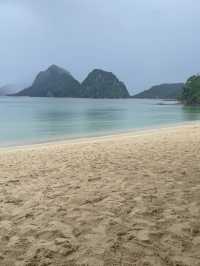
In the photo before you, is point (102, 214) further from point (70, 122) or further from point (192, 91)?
point (192, 91)

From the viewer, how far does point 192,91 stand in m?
97.8

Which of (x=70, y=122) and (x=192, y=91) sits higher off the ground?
(x=192, y=91)

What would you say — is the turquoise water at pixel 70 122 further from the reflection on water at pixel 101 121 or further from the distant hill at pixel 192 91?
the distant hill at pixel 192 91

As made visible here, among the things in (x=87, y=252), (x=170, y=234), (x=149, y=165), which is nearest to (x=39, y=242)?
(x=87, y=252)

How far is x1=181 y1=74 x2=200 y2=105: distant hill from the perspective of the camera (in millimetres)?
95537

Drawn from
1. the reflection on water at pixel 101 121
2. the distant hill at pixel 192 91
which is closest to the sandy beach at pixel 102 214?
the reflection on water at pixel 101 121

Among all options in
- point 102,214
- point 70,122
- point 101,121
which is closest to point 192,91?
point 101,121

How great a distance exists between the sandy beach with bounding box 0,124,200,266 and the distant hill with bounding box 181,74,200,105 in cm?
9110

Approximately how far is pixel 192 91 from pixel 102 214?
9746 centimetres

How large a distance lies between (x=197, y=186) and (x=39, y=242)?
2842 mm

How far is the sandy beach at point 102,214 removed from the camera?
132 inches

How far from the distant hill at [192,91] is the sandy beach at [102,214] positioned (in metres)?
91.1

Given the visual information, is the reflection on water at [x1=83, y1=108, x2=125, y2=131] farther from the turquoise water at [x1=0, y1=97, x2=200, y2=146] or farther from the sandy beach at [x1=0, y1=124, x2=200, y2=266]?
the sandy beach at [x1=0, y1=124, x2=200, y2=266]

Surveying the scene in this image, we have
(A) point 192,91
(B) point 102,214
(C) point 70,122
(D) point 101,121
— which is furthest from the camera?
(A) point 192,91
